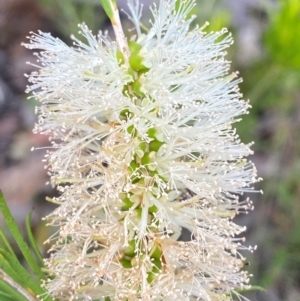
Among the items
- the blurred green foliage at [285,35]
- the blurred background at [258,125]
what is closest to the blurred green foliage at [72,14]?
the blurred background at [258,125]

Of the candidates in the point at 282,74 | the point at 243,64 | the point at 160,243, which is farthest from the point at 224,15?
the point at 160,243

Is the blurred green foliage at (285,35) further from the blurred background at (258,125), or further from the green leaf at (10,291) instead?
the green leaf at (10,291)

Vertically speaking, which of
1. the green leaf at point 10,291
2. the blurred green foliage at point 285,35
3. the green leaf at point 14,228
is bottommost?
the green leaf at point 10,291

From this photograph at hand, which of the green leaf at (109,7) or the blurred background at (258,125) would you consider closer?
the green leaf at (109,7)


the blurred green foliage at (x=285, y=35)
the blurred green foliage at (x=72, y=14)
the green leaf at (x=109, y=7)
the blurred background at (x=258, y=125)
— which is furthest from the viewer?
the blurred green foliage at (x=72, y=14)

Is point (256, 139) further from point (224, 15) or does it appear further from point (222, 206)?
point (222, 206)

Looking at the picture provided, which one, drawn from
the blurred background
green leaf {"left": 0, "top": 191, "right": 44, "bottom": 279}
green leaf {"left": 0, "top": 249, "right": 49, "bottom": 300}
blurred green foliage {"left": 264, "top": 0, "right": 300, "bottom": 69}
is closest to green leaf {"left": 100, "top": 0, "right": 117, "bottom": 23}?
green leaf {"left": 0, "top": 191, "right": 44, "bottom": 279}

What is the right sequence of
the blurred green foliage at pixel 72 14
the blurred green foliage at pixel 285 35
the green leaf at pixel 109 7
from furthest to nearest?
the blurred green foliage at pixel 72 14
the blurred green foliage at pixel 285 35
the green leaf at pixel 109 7

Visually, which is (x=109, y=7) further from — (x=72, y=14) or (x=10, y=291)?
(x=72, y=14)

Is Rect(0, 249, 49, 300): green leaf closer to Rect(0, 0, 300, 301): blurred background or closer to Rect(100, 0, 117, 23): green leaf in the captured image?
Rect(100, 0, 117, 23): green leaf
